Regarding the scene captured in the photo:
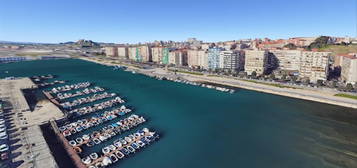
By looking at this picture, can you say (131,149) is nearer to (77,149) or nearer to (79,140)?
(77,149)

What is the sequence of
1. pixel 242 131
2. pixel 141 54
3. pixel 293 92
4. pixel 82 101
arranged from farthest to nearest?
pixel 141 54
pixel 293 92
pixel 82 101
pixel 242 131

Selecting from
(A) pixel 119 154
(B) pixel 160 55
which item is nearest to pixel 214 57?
(B) pixel 160 55

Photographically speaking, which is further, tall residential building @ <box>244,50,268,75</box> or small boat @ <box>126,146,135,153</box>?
Answer: tall residential building @ <box>244,50,268,75</box>

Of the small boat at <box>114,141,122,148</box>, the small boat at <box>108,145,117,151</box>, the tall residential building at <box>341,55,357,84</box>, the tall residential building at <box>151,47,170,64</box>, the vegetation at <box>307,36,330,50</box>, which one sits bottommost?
the small boat at <box>108,145,117,151</box>

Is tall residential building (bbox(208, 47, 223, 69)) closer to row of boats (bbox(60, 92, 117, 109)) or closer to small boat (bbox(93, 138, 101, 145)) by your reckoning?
row of boats (bbox(60, 92, 117, 109))

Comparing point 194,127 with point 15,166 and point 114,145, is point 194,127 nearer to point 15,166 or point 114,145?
point 114,145

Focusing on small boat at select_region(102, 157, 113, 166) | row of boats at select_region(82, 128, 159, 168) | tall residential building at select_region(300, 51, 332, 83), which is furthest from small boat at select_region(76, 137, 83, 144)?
tall residential building at select_region(300, 51, 332, 83)

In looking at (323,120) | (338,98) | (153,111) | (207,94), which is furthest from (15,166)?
(338,98)
